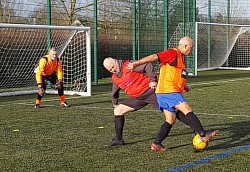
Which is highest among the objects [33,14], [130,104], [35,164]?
[33,14]

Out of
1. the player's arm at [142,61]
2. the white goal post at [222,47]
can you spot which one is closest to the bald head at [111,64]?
the player's arm at [142,61]

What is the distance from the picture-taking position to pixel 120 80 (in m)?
8.19

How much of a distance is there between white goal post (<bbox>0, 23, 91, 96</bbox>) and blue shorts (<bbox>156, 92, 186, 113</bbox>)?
996 cm

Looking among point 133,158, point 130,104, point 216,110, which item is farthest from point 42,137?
point 216,110

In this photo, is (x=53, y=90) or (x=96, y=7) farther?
(x=96, y=7)

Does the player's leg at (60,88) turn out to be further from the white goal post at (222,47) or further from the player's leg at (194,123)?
the white goal post at (222,47)

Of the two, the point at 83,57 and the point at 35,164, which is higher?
the point at 83,57

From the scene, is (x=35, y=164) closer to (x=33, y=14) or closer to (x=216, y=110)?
(x=216, y=110)

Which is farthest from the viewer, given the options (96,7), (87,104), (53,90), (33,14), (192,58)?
(192,58)

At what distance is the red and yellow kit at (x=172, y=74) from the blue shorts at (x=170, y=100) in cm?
6

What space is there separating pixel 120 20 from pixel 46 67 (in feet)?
37.5

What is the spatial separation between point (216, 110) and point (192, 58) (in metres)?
14.9

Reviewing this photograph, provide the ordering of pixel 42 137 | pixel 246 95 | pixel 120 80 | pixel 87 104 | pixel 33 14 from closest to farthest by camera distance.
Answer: pixel 120 80
pixel 42 137
pixel 87 104
pixel 246 95
pixel 33 14

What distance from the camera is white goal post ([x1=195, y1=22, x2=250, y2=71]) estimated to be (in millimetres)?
29891
